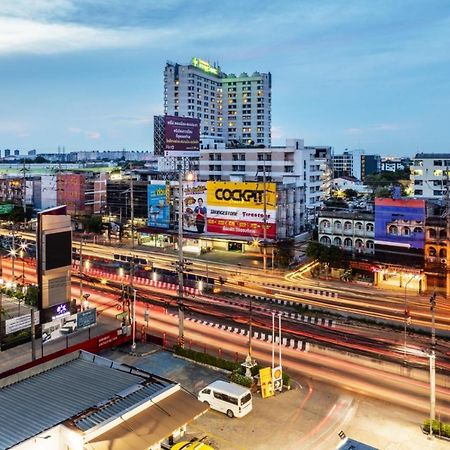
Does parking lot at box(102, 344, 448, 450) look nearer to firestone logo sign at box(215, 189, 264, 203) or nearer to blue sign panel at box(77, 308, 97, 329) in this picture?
blue sign panel at box(77, 308, 97, 329)

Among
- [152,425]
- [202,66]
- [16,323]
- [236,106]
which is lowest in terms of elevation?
[152,425]

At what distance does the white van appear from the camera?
77.7ft

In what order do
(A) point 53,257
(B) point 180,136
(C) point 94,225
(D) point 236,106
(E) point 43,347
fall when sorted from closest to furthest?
(E) point 43,347
(A) point 53,257
(C) point 94,225
(B) point 180,136
(D) point 236,106

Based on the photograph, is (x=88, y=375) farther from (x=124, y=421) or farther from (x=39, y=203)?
(x=39, y=203)

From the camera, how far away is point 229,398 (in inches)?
938

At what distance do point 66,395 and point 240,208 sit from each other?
4585 cm

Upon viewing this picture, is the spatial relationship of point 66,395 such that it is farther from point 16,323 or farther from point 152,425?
point 16,323

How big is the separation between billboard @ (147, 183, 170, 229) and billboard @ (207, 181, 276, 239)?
8.09 m

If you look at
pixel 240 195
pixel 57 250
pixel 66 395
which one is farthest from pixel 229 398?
pixel 240 195

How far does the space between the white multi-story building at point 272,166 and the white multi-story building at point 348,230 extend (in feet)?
35.5

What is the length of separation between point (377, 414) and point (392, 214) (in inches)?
1226

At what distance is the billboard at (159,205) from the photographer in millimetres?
72375

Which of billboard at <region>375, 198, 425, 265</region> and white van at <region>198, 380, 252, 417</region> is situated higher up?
billboard at <region>375, 198, 425, 265</region>

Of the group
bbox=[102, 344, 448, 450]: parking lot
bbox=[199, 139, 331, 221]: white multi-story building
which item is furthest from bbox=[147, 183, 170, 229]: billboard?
bbox=[102, 344, 448, 450]: parking lot
